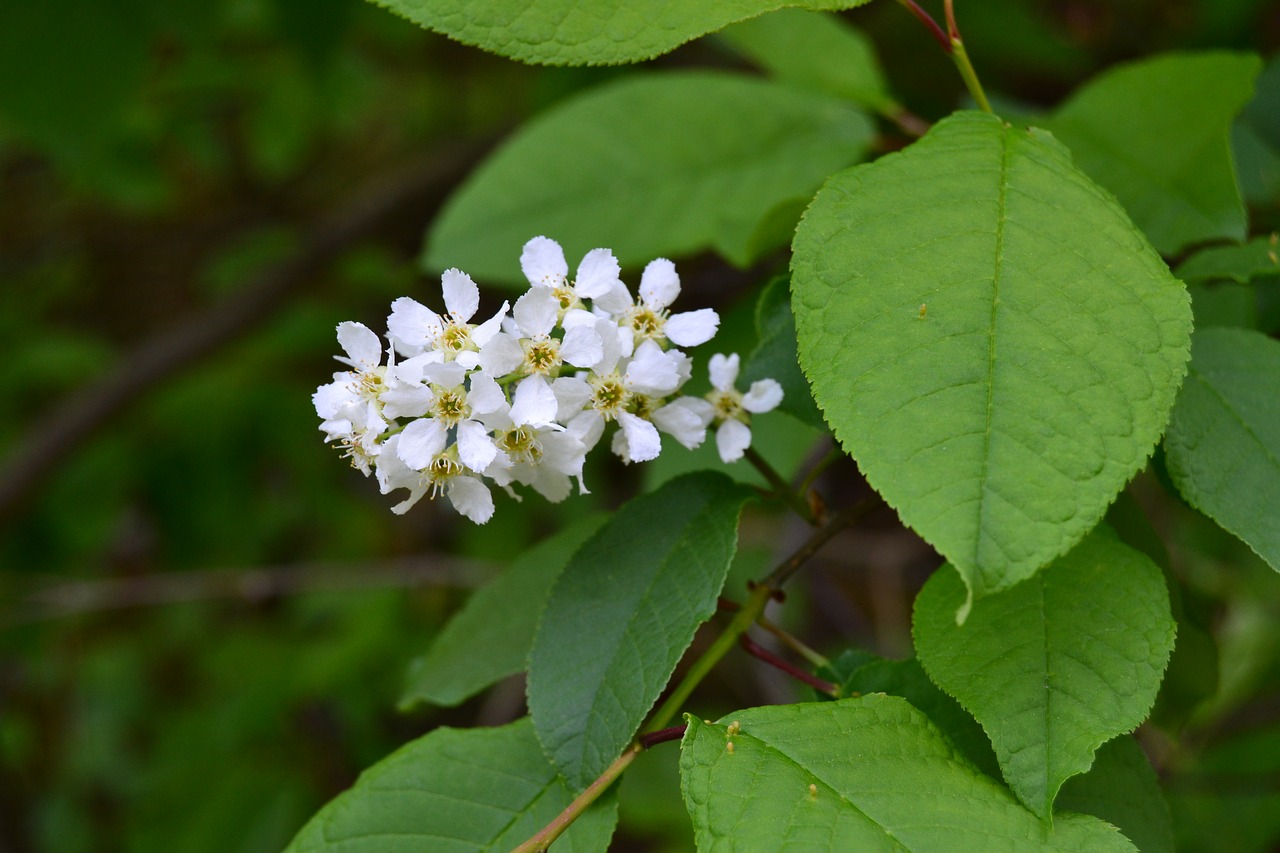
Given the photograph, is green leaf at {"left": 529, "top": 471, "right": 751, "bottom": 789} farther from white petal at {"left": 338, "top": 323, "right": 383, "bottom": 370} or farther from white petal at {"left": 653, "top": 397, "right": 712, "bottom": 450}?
white petal at {"left": 338, "top": 323, "right": 383, "bottom": 370}

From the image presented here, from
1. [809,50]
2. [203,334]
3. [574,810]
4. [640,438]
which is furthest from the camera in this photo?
[203,334]

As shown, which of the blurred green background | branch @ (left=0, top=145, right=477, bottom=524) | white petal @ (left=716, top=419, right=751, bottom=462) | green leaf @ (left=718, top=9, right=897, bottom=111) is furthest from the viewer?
branch @ (left=0, top=145, right=477, bottom=524)

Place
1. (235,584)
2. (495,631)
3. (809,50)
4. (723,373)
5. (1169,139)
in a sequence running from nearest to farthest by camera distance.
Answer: (723,373) < (495,631) < (1169,139) < (809,50) < (235,584)

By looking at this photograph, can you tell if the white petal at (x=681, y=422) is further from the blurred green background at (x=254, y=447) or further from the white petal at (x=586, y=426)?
the blurred green background at (x=254, y=447)

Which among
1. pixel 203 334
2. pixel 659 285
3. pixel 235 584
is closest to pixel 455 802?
pixel 659 285

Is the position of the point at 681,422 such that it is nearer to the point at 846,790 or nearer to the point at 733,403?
the point at 733,403

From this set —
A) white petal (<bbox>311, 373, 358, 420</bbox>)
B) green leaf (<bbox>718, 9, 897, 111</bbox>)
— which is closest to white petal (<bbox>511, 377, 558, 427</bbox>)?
white petal (<bbox>311, 373, 358, 420</bbox>)

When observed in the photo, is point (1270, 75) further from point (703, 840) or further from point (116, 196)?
point (116, 196)

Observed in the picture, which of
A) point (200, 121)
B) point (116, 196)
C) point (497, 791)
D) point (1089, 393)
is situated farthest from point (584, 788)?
point (200, 121)
